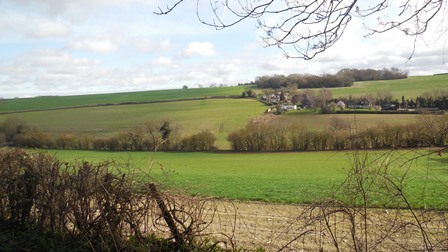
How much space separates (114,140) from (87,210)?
172ft

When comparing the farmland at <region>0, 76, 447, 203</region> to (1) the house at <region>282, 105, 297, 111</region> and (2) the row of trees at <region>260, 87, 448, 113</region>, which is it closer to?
(2) the row of trees at <region>260, 87, 448, 113</region>

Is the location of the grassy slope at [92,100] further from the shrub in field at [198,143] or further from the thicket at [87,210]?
the thicket at [87,210]

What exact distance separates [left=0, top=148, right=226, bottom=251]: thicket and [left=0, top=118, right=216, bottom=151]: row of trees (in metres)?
42.1

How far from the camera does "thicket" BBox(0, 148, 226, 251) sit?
4844 millimetres

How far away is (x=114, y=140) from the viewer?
55.8 m

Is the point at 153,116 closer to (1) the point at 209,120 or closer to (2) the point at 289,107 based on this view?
(1) the point at 209,120

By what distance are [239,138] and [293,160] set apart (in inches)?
529

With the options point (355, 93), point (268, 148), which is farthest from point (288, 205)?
point (355, 93)

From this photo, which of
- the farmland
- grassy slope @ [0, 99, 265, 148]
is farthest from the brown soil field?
grassy slope @ [0, 99, 265, 148]

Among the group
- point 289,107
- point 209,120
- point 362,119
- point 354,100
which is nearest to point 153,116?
point 209,120

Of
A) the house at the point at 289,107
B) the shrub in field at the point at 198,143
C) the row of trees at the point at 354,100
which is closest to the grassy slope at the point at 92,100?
the house at the point at 289,107

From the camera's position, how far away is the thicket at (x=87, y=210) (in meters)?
4.84

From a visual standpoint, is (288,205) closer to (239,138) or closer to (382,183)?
(382,183)

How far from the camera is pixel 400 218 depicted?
4.08 metres
